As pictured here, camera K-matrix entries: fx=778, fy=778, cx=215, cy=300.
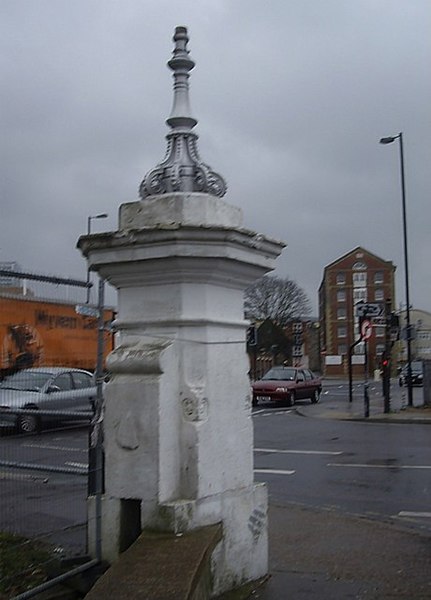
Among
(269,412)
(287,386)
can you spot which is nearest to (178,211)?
(269,412)

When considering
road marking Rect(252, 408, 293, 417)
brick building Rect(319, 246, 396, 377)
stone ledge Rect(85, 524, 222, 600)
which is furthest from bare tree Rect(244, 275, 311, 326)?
stone ledge Rect(85, 524, 222, 600)

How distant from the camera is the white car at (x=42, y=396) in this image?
16.5 feet

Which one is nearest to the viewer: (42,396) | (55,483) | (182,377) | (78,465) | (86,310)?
(182,377)

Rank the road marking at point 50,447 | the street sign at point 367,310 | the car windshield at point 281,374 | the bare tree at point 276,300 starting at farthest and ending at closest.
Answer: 1. the bare tree at point 276,300
2. the car windshield at point 281,374
3. the street sign at point 367,310
4. the road marking at point 50,447

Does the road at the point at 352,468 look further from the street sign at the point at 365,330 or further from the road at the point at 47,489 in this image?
the street sign at the point at 365,330

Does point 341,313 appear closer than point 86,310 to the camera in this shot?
No

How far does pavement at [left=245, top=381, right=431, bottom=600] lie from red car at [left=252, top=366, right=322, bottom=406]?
69.0ft

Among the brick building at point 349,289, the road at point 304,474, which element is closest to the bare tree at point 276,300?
the brick building at point 349,289

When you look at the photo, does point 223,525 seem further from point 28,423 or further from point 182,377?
point 28,423

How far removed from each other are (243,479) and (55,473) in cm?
139

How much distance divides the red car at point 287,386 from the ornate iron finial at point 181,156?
24.7 m

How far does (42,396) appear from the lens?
197 inches

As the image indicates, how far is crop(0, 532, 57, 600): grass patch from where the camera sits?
4.82 metres

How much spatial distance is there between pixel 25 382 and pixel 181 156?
1.79 meters
